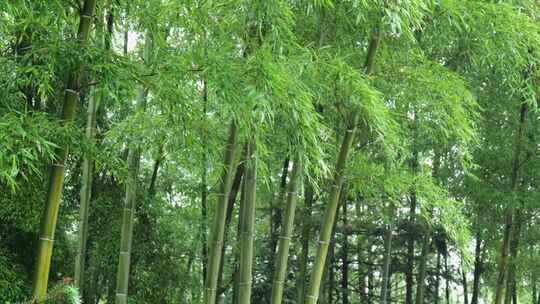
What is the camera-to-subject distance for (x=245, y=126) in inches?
133

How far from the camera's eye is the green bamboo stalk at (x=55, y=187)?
3211 mm

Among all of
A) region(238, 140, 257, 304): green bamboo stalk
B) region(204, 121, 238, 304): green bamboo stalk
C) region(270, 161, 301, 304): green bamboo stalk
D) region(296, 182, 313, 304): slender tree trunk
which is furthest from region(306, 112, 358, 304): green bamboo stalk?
region(296, 182, 313, 304): slender tree trunk

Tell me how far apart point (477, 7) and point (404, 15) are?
30.7 inches

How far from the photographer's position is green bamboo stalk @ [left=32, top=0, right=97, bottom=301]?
3.21 meters

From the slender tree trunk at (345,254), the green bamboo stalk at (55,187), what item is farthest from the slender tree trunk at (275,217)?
the green bamboo stalk at (55,187)

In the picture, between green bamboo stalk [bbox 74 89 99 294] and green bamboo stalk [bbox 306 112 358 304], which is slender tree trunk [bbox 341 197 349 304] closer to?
green bamboo stalk [bbox 74 89 99 294]

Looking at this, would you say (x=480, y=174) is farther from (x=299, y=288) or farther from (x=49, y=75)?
(x=49, y=75)

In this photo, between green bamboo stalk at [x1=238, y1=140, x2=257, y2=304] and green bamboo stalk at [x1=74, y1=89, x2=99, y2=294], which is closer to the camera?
green bamboo stalk at [x1=238, y1=140, x2=257, y2=304]

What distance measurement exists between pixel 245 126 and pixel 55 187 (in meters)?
1.02

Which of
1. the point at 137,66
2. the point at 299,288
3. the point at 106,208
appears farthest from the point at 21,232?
the point at 137,66

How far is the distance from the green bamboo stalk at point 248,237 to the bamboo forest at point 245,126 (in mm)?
16

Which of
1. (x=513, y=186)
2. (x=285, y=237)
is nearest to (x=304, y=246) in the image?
(x=513, y=186)

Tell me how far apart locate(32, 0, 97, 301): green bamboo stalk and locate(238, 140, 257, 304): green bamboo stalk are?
1358mm

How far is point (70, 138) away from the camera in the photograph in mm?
3244
